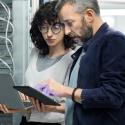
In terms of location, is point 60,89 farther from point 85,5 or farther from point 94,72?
point 85,5

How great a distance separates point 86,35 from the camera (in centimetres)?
143

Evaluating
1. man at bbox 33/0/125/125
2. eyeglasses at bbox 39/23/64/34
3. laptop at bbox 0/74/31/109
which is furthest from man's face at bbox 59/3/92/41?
laptop at bbox 0/74/31/109

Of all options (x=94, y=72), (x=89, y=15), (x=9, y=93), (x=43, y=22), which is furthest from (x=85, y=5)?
(x=9, y=93)

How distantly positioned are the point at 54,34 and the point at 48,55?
5.5 inches

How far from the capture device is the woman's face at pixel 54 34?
5.69ft

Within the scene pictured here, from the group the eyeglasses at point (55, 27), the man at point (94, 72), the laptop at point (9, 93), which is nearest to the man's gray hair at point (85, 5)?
the man at point (94, 72)

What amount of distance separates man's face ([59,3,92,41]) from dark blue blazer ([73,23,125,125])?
0.18 ft

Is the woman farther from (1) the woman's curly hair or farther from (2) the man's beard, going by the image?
(2) the man's beard

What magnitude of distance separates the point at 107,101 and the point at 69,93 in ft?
0.56

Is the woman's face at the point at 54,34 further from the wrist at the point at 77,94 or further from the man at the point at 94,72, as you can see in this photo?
the wrist at the point at 77,94

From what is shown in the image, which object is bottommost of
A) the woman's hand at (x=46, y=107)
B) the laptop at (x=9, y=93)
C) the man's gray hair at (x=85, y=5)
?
the woman's hand at (x=46, y=107)

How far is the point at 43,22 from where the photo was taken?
1.79 m

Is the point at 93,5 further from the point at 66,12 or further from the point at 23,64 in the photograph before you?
the point at 23,64

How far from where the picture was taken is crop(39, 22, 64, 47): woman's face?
5.69ft
